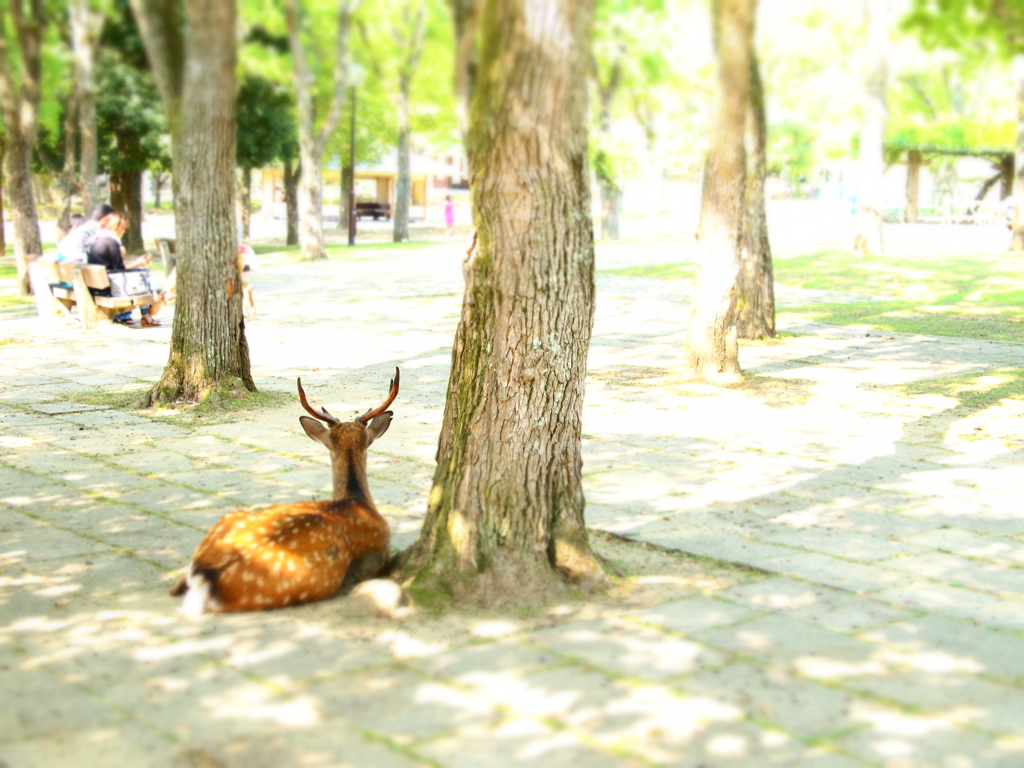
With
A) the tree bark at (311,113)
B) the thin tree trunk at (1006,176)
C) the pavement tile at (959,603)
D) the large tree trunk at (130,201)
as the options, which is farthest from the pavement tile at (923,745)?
the thin tree trunk at (1006,176)

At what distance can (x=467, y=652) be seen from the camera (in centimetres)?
391

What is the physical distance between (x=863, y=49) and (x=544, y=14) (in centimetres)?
862

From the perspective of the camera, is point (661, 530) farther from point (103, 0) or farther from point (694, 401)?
point (103, 0)

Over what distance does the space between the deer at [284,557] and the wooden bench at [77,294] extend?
8.72 meters

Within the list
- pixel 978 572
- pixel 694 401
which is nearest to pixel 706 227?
pixel 694 401

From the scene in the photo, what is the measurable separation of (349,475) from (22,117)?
11.6 m

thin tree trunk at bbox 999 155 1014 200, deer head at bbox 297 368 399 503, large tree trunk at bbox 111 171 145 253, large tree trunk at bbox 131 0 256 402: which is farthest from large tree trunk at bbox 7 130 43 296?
thin tree trunk at bbox 999 155 1014 200

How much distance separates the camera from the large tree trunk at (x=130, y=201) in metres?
21.1

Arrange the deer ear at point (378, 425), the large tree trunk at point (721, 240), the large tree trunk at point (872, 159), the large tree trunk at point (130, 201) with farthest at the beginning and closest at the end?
the large tree trunk at point (130, 201)
the large tree trunk at point (872, 159)
the large tree trunk at point (721, 240)
the deer ear at point (378, 425)

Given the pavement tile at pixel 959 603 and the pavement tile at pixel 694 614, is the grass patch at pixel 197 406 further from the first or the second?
the pavement tile at pixel 959 603

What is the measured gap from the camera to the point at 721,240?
932 cm

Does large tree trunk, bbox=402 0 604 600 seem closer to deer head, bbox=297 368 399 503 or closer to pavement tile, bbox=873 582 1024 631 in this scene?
deer head, bbox=297 368 399 503

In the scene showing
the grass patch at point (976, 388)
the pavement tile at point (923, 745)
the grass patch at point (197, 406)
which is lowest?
the pavement tile at point (923, 745)

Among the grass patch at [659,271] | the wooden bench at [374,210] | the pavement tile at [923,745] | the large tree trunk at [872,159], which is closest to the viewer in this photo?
the pavement tile at [923,745]
